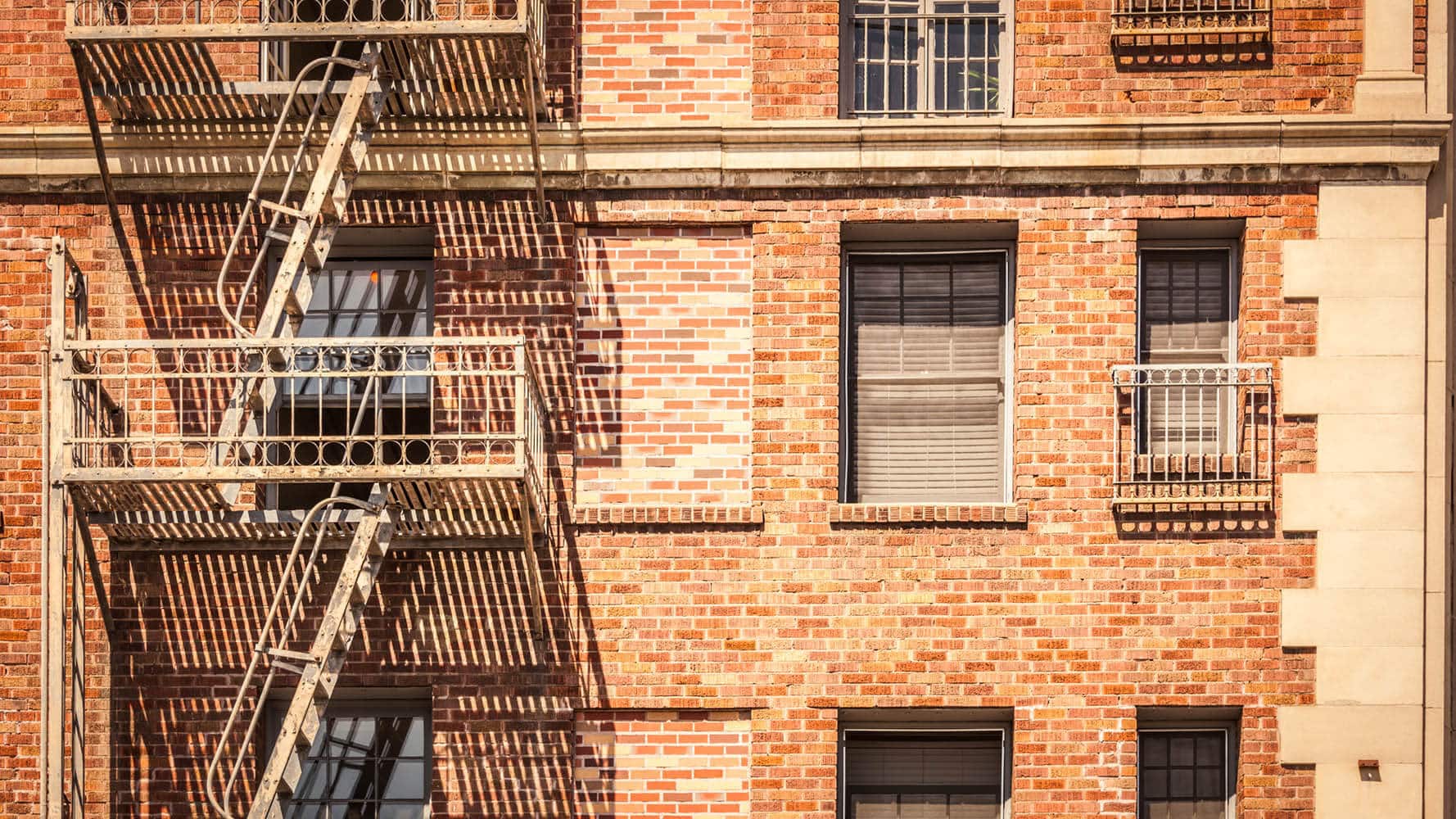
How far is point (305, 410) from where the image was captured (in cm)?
1151

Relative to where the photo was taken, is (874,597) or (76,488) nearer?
(76,488)

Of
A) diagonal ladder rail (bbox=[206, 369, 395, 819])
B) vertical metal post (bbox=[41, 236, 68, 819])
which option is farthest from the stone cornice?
diagonal ladder rail (bbox=[206, 369, 395, 819])

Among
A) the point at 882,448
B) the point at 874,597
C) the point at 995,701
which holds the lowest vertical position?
the point at 995,701

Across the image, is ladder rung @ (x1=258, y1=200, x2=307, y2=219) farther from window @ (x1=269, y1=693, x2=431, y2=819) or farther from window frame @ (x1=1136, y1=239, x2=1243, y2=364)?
window frame @ (x1=1136, y1=239, x2=1243, y2=364)

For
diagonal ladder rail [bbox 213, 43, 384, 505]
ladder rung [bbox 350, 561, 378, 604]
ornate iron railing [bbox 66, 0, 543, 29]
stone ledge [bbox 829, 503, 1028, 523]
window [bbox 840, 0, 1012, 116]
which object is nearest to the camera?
diagonal ladder rail [bbox 213, 43, 384, 505]

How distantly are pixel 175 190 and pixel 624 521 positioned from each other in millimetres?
3832

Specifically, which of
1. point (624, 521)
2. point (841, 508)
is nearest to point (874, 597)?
point (841, 508)

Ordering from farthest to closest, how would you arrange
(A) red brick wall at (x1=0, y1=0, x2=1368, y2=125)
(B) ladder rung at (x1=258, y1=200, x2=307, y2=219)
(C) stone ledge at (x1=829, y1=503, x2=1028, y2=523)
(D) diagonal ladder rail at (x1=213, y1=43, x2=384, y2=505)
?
(A) red brick wall at (x1=0, y1=0, x2=1368, y2=125) → (C) stone ledge at (x1=829, y1=503, x2=1028, y2=523) → (D) diagonal ladder rail at (x1=213, y1=43, x2=384, y2=505) → (B) ladder rung at (x1=258, y1=200, x2=307, y2=219)

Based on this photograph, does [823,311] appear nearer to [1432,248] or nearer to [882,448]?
[882,448]

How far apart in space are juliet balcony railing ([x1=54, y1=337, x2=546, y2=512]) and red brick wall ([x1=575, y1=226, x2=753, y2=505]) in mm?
459

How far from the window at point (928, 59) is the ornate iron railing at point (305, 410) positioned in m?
3.13

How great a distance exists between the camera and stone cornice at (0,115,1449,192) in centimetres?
1110

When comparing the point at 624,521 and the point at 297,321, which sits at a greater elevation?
the point at 297,321

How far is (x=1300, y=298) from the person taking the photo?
11.1 meters
